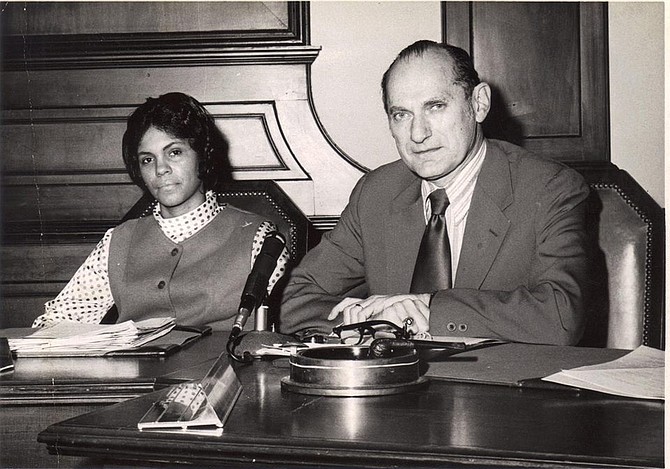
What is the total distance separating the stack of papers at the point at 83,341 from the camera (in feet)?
6.09

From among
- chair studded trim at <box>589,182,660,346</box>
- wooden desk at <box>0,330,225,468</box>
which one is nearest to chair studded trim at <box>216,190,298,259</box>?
chair studded trim at <box>589,182,660,346</box>

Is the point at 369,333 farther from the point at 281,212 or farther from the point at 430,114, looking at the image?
the point at 281,212

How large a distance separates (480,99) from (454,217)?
344 millimetres

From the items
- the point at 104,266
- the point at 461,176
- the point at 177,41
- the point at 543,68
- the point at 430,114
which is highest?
the point at 177,41

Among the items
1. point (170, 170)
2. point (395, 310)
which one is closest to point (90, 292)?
point (170, 170)

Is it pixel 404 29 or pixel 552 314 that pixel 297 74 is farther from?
pixel 552 314

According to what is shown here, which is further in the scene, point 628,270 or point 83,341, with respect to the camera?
point 628,270

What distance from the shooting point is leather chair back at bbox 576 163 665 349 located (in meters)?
2.70

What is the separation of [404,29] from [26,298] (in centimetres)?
182

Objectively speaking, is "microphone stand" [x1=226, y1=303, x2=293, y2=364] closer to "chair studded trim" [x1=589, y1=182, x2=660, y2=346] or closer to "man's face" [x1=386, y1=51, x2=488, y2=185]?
"man's face" [x1=386, y1=51, x2=488, y2=185]

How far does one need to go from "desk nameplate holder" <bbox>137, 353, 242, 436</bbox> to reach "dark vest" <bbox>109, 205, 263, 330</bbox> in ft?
4.77

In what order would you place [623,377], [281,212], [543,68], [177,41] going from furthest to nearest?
[177,41], [543,68], [281,212], [623,377]

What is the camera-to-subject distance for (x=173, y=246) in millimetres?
2805

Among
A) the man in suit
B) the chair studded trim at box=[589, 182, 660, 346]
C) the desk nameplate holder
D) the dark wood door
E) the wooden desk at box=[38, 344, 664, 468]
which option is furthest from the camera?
the dark wood door
